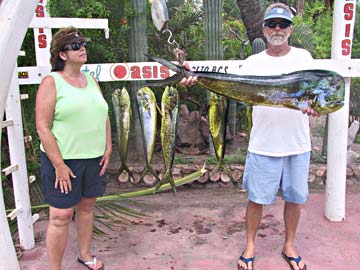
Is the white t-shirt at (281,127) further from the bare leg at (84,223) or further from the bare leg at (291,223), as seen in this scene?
the bare leg at (84,223)

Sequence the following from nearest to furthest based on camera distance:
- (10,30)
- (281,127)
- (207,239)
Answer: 1. (10,30)
2. (281,127)
3. (207,239)

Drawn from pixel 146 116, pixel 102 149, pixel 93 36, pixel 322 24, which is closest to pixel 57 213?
pixel 102 149

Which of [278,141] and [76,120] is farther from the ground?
[76,120]

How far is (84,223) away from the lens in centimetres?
296

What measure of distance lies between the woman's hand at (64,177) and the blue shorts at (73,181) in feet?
0.09

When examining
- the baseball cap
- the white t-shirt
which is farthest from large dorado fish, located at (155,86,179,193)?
the baseball cap

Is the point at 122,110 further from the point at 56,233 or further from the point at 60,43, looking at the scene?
the point at 56,233

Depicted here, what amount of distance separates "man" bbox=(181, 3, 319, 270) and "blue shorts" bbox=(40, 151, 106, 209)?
2.79 ft

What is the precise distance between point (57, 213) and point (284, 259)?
68.6 inches

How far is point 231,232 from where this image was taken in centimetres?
372

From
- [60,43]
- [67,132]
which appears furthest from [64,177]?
[60,43]

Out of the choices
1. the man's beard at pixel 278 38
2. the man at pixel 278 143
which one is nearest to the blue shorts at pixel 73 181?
the man at pixel 278 143

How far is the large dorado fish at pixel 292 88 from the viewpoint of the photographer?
263 cm

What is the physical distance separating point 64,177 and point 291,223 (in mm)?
1670
